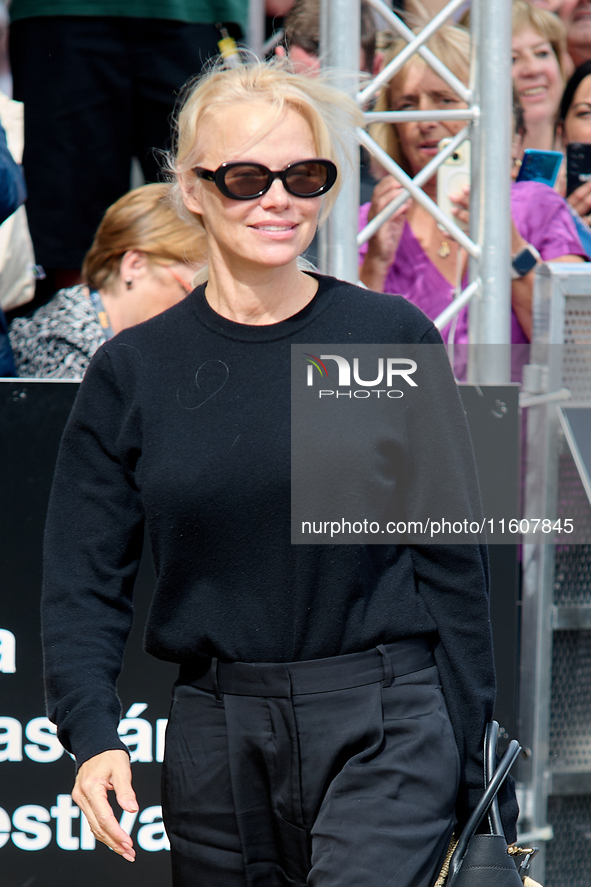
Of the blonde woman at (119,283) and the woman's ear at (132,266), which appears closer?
→ the blonde woman at (119,283)

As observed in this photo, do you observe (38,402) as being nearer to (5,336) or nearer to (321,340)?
(5,336)

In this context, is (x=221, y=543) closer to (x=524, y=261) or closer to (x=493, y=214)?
(x=493, y=214)

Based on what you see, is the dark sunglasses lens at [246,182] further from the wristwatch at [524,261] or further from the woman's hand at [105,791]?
the wristwatch at [524,261]

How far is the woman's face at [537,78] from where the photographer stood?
3785 millimetres

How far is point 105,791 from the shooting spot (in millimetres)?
1504

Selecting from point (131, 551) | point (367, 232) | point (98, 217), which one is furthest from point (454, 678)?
point (98, 217)

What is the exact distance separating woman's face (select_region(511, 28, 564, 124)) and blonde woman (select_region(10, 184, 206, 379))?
5.01 feet

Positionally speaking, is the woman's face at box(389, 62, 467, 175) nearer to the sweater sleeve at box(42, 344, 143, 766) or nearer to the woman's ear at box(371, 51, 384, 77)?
the woman's ear at box(371, 51, 384, 77)

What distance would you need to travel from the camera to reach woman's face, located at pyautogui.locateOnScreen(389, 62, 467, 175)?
328 centimetres


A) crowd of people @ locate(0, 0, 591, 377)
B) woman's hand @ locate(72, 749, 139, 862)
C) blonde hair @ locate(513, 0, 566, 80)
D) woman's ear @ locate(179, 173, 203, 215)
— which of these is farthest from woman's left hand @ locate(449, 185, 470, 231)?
woman's hand @ locate(72, 749, 139, 862)

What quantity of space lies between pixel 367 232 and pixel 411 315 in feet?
4.12

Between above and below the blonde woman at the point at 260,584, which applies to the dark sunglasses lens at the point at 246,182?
above

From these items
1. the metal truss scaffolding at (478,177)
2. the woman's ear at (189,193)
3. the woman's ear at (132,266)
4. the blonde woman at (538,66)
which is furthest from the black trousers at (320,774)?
the blonde woman at (538,66)

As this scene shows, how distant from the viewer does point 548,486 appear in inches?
106
